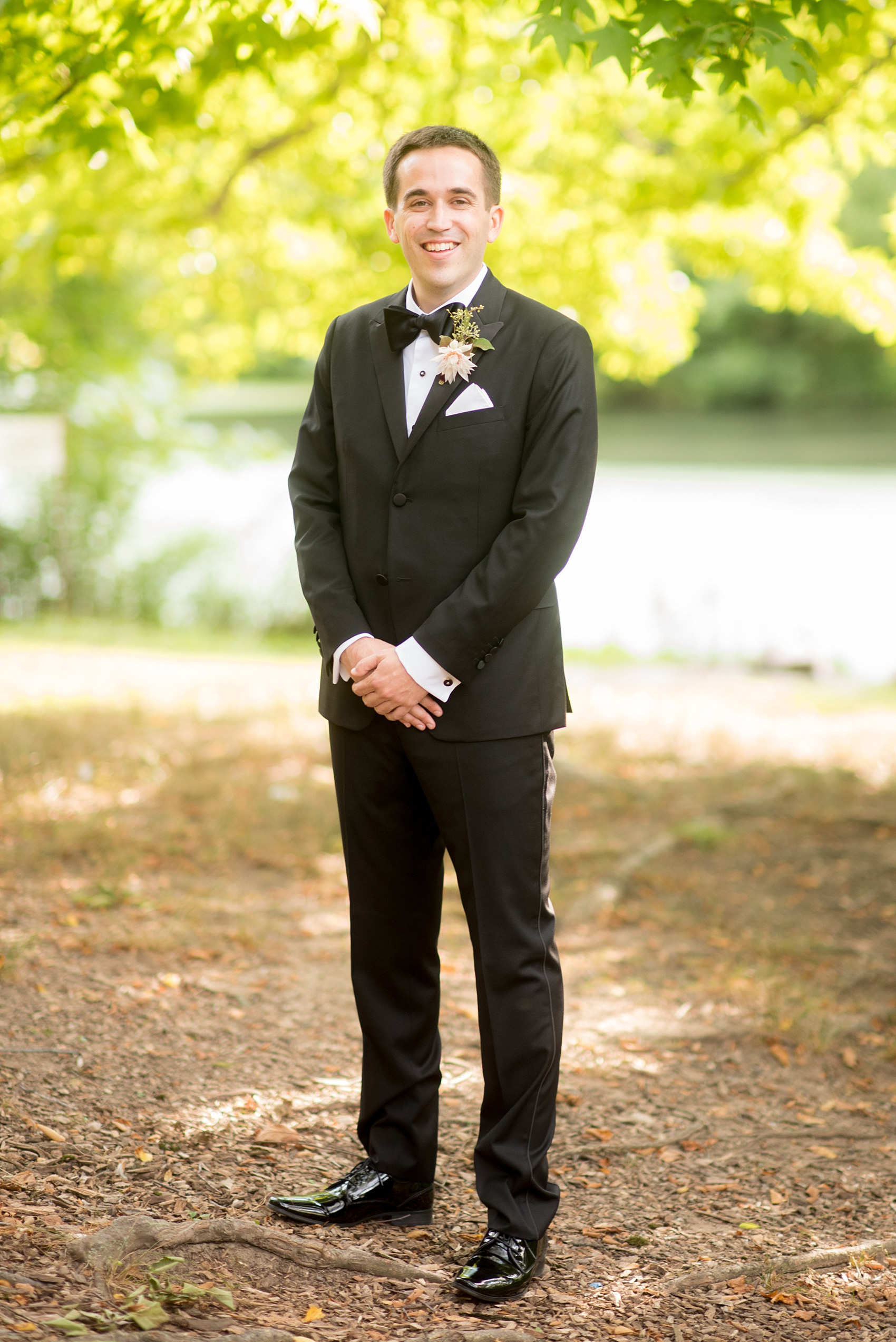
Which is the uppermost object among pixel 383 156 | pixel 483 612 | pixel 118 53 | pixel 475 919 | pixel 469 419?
pixel 383 156

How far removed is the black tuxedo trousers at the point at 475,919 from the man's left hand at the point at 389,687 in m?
0.08

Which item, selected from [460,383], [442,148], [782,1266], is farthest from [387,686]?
[782,1266]

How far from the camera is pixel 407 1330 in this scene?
8.18 feet

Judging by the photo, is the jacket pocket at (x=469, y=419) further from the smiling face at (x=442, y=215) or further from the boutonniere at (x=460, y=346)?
the smiling face at (x=442, y=215)

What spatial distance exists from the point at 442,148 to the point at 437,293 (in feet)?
0.96

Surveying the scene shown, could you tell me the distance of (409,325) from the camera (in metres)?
2.69

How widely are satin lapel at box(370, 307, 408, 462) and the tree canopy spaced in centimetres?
205

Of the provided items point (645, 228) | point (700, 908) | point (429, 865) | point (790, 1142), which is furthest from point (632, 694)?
point (429, 865)

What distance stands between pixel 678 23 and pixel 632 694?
6.21 m

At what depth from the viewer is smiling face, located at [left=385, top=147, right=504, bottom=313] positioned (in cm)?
260

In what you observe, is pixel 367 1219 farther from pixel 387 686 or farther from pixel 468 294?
pixel 468 294

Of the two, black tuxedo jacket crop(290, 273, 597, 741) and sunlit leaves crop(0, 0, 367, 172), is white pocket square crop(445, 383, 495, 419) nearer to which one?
black tuxedo jacket crop(290, 273, 597, 741)

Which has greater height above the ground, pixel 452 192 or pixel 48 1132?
pixel 452 192

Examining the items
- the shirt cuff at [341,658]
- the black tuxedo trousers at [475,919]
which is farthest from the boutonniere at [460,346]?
the black tuxedo trousers at [475,919]
